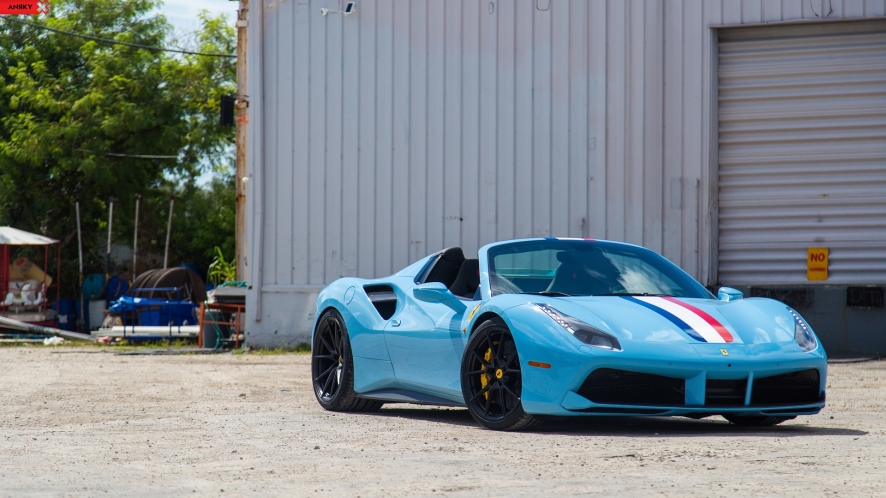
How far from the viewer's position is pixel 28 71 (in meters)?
29.2

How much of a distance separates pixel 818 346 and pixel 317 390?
3.40m

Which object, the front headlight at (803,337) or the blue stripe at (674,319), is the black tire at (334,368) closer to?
the blue stripe at (674,319)

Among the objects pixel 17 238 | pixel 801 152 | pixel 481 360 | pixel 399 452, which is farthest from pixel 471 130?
pixel 17 238

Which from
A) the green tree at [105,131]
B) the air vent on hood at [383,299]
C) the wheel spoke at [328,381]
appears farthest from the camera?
the green tree at [105,131]

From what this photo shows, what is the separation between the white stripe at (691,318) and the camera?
5.39 m

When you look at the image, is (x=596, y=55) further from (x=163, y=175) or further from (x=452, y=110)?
(x=163, y=175)

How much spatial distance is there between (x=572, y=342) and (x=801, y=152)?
9424 millimetres

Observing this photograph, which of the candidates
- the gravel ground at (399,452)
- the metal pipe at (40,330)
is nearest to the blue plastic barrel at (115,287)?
the metal pipe at (40,330)

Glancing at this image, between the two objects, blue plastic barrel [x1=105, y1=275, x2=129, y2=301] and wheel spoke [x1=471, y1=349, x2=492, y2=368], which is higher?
blue plastic barrel [x1=105, y1=275, x2=129, y2=301]

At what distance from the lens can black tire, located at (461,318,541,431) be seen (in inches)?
218

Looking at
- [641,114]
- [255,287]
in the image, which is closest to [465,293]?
[641,114]

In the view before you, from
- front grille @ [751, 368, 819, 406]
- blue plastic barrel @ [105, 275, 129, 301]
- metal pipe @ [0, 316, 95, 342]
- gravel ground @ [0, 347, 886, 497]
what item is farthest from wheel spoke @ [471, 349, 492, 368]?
blue plastic barrel @ [105, 275, 129, 301]

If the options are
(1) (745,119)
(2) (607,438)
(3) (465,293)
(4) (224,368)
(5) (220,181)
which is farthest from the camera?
(5) (220,181)

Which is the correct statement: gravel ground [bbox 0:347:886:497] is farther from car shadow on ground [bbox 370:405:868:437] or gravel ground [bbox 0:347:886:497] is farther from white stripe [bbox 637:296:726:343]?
white stripe [bbox 637:296:726:343]
